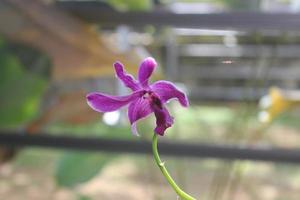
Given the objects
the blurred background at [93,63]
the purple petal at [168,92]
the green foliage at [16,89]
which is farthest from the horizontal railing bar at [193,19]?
the purple petal at [168,92]

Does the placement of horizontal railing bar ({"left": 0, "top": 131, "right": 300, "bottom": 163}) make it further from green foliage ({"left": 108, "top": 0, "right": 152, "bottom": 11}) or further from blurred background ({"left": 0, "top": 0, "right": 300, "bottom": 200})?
green foliage ({"left": 108, "top": 0, "right": 152, "bottom": 11})

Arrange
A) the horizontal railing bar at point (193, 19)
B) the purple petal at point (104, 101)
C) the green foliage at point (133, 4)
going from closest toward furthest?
the purple petal at point (104, 101) → the horizontal railing bar at point (193, 19) → the green foliage at point (133, 4)

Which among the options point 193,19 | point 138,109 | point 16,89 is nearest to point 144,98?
point 138,109

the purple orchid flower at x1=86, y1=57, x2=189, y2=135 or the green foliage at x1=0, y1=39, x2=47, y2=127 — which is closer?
the purple orchid flower at x1=86, y1=57, x2=189, y2=135

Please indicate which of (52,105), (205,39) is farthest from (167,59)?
(52,105)

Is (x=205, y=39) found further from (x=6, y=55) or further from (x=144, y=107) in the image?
(x=144, y=107)

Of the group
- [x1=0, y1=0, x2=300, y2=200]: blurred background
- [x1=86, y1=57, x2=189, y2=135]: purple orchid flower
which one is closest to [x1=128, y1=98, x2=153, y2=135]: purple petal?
[x1=86, y1=57, x2=189, y2=135]: purple orchid flower

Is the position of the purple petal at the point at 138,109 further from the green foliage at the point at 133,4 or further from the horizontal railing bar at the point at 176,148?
the green foliage at the point at 133,4
